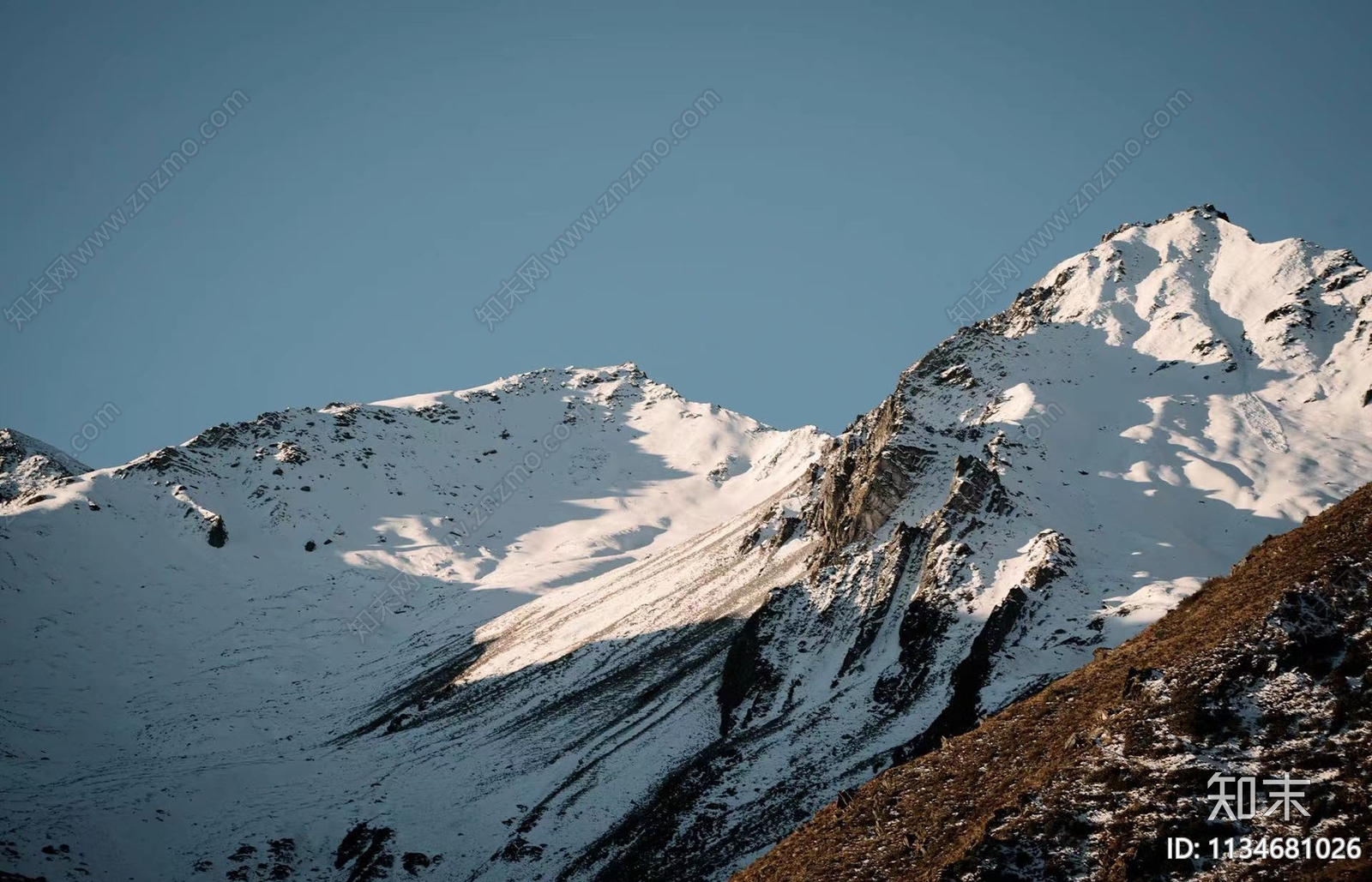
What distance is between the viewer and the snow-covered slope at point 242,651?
267 feet

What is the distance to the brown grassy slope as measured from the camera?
28.1 meters

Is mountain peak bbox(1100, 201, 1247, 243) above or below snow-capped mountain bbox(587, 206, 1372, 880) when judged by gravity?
above

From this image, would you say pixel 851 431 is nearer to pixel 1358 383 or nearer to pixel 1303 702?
pixel 1358 383

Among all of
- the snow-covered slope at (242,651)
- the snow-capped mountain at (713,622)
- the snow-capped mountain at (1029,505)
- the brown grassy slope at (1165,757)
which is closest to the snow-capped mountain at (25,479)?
the snow-covered slope at (242,651)

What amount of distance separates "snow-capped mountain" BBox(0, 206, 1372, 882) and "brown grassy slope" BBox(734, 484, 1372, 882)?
90.5 ft

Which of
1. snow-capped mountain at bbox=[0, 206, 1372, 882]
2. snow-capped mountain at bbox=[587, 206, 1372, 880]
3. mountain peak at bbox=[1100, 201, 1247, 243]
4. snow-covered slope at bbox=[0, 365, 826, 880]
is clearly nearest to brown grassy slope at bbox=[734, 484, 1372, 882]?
snow-capped mountain at bbox=[587, 206, 1372, 880]

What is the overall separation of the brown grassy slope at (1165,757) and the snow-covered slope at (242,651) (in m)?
49.2

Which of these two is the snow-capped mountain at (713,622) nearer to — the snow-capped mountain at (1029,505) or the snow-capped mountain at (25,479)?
the snow-capped mountain at (1029,505)

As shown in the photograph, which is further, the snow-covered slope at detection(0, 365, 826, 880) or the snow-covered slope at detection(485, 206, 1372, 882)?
the snow-covered slope at detection(0, 365, 826, 880)

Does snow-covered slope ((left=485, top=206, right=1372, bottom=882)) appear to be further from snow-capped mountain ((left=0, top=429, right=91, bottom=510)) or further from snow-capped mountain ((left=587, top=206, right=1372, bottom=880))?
snow-capped mountain ((left=0, top=429, right=91, bottom=510))

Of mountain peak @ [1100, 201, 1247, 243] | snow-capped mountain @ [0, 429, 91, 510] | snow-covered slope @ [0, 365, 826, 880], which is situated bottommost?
snow-covered slope @ [0, 365, 826, 880]

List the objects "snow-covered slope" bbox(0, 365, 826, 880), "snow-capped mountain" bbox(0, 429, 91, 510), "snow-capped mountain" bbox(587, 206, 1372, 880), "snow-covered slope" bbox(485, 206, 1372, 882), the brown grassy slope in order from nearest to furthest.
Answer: the brown grassy slope, "snow-covered slope" bbox(485, 206, 1372, 882), "snow-capped mountain" bbox(587, 206, 1372, 880), "snow-covered slope" bbox(0, 365, 826, 880), "snow-capped mountain" bbox(0, 429, 91, 510)

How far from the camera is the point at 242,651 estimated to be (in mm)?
142500

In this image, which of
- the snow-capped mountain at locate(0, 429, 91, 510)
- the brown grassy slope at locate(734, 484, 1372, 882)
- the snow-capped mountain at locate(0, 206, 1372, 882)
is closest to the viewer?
the brown grassy slope at locate(734, 484, 1372, 882)
